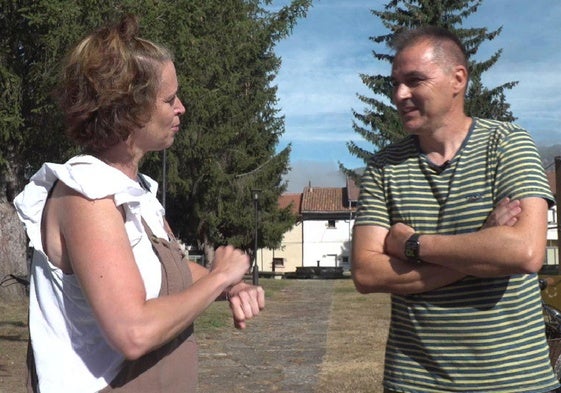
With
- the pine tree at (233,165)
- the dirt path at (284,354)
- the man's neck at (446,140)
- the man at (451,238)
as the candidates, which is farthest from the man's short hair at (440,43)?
the pine tree at (233,165)

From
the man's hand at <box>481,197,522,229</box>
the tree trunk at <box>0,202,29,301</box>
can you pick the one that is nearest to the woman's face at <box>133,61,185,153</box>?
the man's hand at <box>481,197,522,229</box>

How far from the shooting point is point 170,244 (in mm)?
2201

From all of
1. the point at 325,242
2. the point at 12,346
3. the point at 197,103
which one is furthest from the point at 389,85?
the point at 325,242

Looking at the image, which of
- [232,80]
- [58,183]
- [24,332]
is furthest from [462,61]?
[232,80]

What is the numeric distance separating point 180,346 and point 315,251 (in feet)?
255

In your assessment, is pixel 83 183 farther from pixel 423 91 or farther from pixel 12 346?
pixel 12 346

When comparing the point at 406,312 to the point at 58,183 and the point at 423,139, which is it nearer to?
the point at 423,139

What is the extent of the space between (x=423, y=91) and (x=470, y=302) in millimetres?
726

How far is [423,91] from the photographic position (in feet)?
9.30

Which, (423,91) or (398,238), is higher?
(423,91)

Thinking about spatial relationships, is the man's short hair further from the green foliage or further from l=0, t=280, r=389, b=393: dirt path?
l=0, t=280, r=389, b=393: dirt path

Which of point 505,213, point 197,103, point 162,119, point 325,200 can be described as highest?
point 325,200

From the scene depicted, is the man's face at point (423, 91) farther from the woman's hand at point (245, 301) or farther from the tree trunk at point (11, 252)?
the tree trunk at point (11, 252)

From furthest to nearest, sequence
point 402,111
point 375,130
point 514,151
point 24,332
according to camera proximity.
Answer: point 375,130 < point 24,332 < point 402,111 < point 514,151
